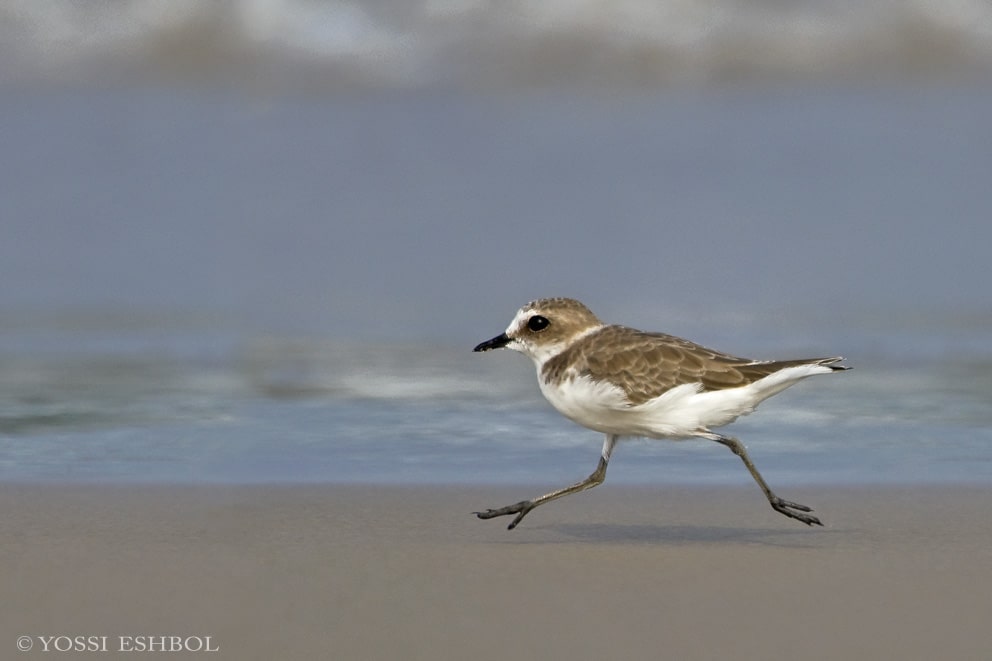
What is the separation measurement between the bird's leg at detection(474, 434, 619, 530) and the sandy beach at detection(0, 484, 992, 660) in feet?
0.24

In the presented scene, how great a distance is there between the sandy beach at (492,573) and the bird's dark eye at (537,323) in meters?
0.76

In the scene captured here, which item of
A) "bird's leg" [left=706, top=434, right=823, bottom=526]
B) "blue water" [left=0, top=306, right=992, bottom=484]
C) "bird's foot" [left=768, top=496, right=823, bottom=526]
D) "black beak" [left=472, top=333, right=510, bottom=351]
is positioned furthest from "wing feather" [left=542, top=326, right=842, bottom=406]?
"blue water" [left=0, top=306, right=992, bottom=484]

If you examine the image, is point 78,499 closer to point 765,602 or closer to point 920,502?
point 765,602

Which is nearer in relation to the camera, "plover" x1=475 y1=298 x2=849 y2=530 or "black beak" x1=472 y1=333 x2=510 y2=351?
"plover" x1=475 y1=298 x2=849 y2=530

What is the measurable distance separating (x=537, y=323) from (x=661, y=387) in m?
0.70

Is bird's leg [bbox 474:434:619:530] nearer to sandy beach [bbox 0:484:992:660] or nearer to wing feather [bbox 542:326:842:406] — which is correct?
sandy beach [bbox 0:484:992:660]

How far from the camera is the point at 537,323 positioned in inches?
266

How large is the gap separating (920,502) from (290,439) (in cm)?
303

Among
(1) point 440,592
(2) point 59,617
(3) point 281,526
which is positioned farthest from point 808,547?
(2) point 59,617

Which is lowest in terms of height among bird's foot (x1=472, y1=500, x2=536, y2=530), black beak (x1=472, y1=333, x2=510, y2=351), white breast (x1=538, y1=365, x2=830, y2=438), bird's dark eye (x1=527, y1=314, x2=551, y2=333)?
bird's foot (x1=472, y1=500, x2=536, y2=530)

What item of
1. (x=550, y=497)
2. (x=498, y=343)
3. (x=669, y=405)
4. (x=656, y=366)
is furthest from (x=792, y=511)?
(x=498, y=343)

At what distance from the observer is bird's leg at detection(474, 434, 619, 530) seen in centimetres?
650

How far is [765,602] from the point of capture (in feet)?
17.1

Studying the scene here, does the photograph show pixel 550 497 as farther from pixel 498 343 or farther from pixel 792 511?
pixel 792 511
